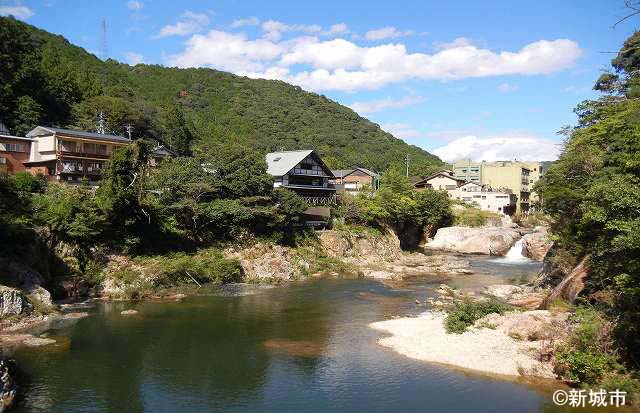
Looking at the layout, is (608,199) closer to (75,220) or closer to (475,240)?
(75,220)

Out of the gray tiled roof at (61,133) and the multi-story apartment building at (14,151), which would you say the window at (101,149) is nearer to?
the gray tiled roof at (61,133)

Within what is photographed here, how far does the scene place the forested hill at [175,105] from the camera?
2149 inches

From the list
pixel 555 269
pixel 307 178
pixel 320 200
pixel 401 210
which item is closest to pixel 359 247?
pixel 320 200

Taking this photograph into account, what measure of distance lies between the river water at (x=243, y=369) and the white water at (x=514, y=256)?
2687 cm

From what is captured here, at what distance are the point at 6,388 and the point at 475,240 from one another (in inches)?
2066

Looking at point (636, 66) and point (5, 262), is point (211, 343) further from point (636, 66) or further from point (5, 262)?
point (636, 66)

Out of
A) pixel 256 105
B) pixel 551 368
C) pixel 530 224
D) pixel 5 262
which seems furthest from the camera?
pixel 256 105

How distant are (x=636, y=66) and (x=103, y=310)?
1727 inches

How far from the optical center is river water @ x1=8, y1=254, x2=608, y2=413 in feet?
54.7

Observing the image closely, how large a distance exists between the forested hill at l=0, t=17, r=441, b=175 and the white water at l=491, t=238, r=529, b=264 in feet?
110

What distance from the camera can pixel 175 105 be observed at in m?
93.2

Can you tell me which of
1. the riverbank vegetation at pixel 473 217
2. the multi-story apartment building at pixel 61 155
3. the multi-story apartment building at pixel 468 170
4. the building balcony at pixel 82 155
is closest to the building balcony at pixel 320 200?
the building balcony at pixel 82 155

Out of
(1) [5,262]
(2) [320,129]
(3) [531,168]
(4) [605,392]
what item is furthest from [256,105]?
(4) [605,392]

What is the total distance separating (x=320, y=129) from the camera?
11150 centimetres
